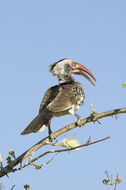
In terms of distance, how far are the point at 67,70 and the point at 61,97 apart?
1.78 m

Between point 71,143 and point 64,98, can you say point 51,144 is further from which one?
point 64,98

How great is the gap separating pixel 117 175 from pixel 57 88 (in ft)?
9.90

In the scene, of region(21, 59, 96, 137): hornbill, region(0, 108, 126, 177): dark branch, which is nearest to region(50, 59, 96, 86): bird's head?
region(21, 59, 96, 137): hornbill

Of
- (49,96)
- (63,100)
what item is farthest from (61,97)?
(49,96)

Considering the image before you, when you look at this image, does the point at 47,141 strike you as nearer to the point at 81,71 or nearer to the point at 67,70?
the point at 67,70

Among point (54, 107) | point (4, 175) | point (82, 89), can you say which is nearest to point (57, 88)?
point (82, 89)

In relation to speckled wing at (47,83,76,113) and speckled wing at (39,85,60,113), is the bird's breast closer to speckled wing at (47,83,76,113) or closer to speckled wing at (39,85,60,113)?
speckled wing at (47,83,76,113)

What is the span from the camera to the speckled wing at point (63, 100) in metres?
5.25

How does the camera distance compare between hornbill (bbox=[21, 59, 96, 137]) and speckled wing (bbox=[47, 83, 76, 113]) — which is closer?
hornbill (bbox=[21, 59, 96, 137])

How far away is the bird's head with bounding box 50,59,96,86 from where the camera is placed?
718cm

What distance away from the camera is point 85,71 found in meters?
7.93

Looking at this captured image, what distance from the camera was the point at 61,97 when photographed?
18.6 ft

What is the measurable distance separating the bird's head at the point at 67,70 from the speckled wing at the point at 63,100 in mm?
855

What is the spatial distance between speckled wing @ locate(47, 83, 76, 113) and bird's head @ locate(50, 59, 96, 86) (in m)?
0.86
